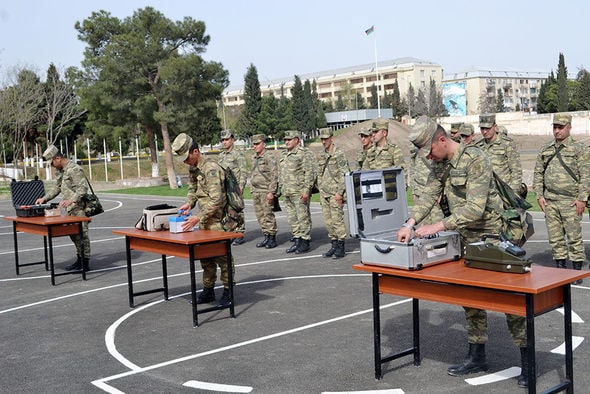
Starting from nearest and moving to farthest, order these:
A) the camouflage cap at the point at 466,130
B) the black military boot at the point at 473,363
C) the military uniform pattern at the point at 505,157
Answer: the black military boot at the point at 473,363
the military uniform pattern at the point at 505,157
the camouflage cap at the point at 466,130

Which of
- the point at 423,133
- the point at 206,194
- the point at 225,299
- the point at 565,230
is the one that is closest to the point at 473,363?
the point at 423,133

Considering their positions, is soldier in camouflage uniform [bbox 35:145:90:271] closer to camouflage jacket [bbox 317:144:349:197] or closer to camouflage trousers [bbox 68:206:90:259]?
camouflage trousers [bbox 68:206:90:259]

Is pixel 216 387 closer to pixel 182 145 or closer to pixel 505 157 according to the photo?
pixel 182 145

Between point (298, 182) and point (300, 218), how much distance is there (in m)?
0.73

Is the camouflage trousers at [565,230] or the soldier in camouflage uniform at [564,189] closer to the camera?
the soldier in camouflage uniform at [564,189]

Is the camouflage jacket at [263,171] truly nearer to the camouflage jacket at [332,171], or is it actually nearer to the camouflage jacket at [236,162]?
the camouflage jacket at [236,162]

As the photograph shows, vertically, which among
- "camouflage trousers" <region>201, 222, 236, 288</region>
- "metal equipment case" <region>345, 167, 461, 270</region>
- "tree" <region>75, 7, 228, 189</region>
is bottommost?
"camouflage trousers" <region>201, 222, 236, 288</region>

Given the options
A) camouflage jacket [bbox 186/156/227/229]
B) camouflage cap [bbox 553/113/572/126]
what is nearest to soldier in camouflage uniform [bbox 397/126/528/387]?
camouflage jacket [bbox 186/156/227/229]

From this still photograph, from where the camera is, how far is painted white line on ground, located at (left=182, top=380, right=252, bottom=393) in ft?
19.6

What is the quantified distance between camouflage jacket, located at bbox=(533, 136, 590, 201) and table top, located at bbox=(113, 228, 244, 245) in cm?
473

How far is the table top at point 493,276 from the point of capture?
477cm

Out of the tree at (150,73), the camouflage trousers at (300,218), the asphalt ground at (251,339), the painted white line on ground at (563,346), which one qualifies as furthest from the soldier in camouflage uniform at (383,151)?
the tree at (150,73)

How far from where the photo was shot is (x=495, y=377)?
19.6 feet

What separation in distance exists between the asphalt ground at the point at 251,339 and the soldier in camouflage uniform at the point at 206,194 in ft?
2.10
